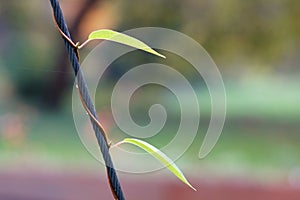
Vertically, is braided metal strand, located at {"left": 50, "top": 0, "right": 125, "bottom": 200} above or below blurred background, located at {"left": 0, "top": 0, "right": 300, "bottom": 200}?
below

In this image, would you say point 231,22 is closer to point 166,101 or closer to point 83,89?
point 166,101

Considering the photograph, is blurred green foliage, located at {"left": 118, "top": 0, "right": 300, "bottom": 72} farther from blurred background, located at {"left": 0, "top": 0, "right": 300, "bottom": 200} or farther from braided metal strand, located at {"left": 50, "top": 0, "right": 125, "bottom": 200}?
braided metal strand, located at {"left": 50, "top": 0, "right": 125, "bottom": 200}

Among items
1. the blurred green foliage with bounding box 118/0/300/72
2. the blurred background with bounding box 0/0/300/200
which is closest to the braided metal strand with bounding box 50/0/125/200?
the blurred background with bounding box 0/0/300/200

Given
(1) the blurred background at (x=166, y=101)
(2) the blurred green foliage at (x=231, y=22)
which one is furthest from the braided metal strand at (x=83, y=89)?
(2) the blurred green foliage at (x=231, y=22)

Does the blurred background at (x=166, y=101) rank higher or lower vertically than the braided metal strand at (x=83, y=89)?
higher

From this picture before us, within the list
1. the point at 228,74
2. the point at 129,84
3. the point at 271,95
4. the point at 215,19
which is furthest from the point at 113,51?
the point at 271,95

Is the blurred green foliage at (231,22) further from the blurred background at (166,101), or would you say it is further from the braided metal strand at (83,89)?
the braided metal strand at (83,89)

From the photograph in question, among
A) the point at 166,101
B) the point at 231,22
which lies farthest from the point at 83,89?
the point at 166,101

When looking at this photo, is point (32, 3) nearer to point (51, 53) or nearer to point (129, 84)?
point (51, 53)
